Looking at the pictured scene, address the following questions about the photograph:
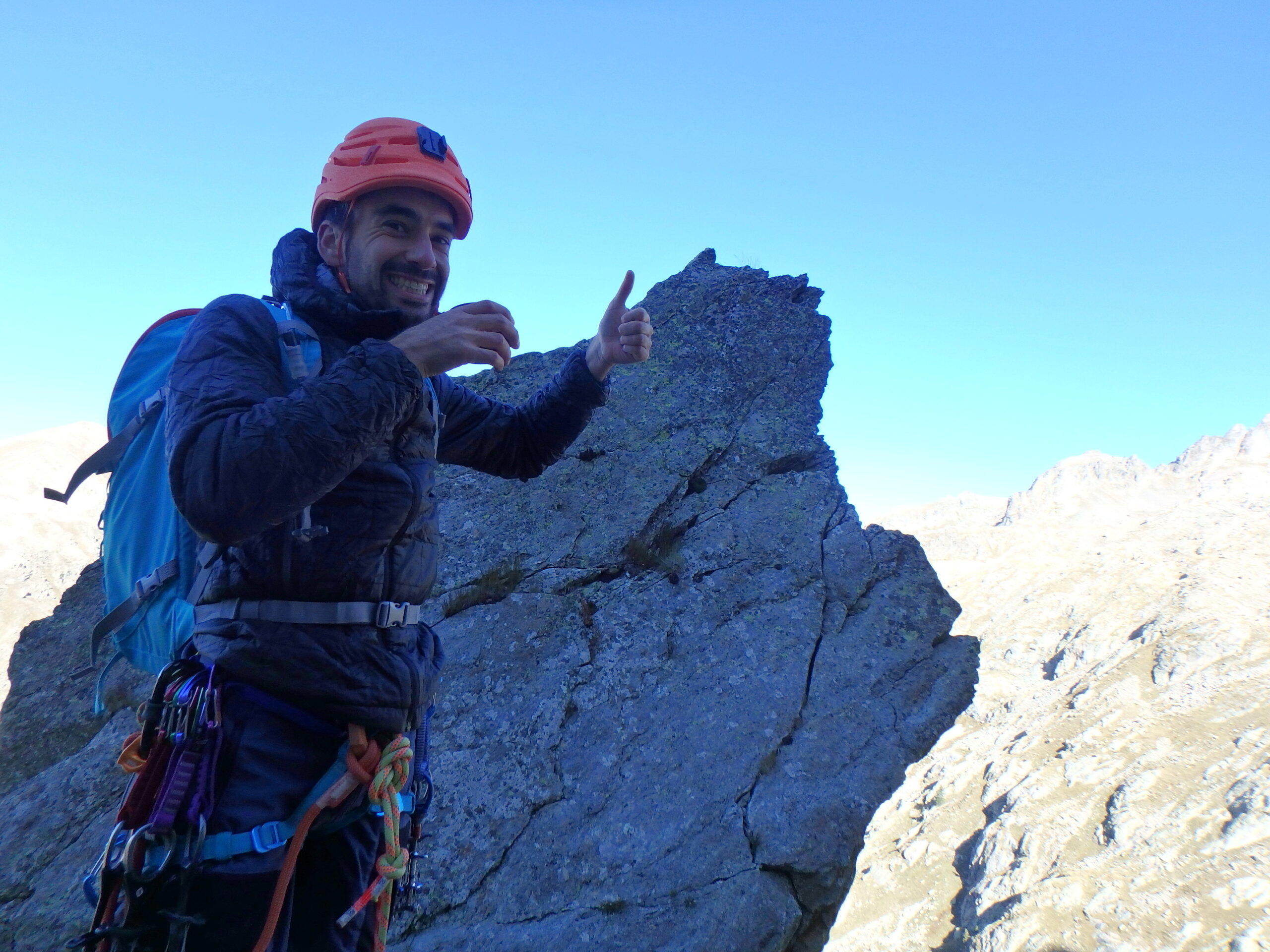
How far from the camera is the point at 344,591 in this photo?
2.68 metres

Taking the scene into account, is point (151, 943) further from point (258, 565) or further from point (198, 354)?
point (198, 354)

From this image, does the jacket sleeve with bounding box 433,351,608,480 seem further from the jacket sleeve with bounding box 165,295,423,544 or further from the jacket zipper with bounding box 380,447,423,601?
the jacket sleeve with bounding box 165,295,423,544

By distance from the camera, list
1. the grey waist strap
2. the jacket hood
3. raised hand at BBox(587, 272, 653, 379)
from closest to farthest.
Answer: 1. the grey waist strap
2. the jacket hood
3. raised hand at BBox(587, 272, 653, 379)

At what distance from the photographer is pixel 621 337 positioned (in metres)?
3.92

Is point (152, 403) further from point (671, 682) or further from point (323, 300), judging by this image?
point (671, 682)

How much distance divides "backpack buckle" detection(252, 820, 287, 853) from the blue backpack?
0.66 metres

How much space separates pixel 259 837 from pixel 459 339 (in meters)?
1.65

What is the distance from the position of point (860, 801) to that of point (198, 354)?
484cm

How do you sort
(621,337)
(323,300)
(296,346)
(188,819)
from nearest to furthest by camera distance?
(188,819), (296,346), (323,300), (621,337)

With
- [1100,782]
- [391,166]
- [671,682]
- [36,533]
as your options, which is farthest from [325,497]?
[1100,782]

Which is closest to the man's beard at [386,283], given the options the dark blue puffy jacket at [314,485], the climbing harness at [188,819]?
the dark blue puffy jacket at [314,485]

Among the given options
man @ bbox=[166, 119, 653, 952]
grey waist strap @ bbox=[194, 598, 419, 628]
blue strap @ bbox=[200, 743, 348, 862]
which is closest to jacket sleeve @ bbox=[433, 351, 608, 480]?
man @ bbox=[166, 119, 653, 952]

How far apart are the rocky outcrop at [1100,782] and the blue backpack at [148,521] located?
75.4 metres

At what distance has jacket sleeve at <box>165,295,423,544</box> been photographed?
221cm
